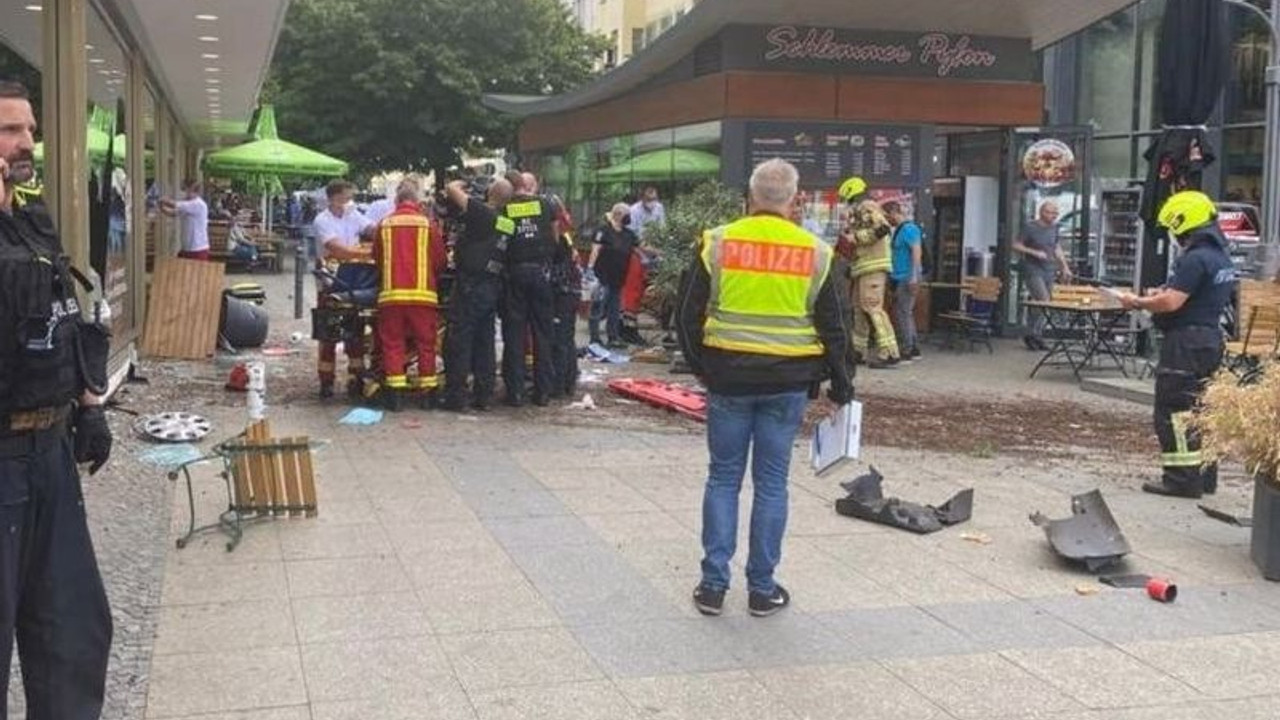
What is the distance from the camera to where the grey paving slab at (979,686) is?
15.1 ft

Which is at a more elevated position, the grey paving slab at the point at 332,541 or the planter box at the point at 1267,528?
the planter box at the point at 1267,528

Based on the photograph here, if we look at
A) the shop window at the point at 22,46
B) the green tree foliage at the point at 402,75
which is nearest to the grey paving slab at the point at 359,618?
the shop window at the point at 22,46

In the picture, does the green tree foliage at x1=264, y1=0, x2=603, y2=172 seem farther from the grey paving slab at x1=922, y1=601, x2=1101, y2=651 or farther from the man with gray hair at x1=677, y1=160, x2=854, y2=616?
the grey paving slab at x1=922, y1=601, x2=1101, y2=651

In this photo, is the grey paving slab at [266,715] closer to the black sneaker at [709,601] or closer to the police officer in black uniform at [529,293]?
the black sneaker at [709,601]

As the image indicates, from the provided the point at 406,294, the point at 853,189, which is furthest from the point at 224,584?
the point at 853,189

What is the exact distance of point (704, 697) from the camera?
4648mm

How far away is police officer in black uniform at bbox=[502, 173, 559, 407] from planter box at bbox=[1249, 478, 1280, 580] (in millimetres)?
5634

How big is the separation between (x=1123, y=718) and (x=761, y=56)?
461 inches

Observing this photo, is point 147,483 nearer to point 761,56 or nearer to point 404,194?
point 404,194

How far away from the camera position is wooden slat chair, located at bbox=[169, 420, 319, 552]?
21.9ft

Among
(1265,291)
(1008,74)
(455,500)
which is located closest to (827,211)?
(1008,74)

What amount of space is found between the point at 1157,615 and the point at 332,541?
3732 millimetres

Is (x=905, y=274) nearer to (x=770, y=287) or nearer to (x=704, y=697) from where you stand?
(x=770, y=287)

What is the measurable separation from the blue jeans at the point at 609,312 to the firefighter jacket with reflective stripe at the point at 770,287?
9.89 m
